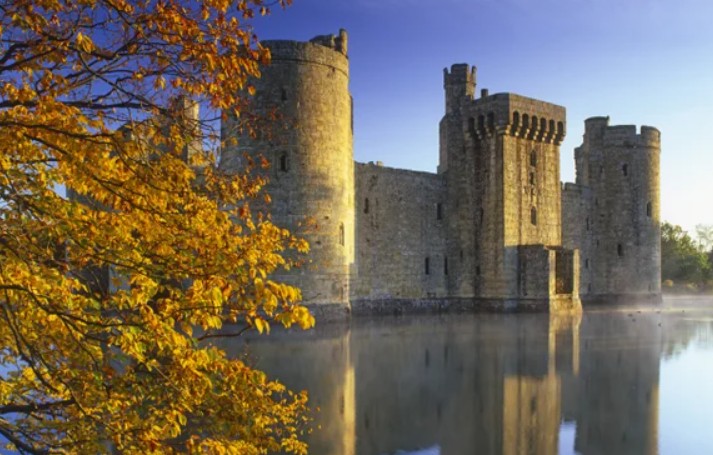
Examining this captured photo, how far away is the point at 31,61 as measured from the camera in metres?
4.81

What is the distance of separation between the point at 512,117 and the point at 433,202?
18.6 ft

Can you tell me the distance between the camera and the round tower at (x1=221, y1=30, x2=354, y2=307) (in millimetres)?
24516

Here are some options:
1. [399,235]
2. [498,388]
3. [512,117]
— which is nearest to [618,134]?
[512,117]

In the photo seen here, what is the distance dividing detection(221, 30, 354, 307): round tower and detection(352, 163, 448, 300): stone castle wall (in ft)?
17.2

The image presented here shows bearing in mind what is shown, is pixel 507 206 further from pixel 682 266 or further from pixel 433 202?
pixel 682 266

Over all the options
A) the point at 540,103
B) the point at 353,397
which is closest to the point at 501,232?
the point at 540,103

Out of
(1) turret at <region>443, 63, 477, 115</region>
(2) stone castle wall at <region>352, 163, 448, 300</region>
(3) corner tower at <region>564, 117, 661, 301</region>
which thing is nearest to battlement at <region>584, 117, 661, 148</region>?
(3) corner tower at <region>564, 117, 661, 301</region>

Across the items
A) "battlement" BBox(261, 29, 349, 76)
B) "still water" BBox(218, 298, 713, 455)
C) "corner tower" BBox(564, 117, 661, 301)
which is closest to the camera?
"still water" BBox(218, 298, 713, 455)

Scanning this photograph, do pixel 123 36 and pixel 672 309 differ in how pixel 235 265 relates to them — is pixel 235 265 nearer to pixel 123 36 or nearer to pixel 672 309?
pixel 123 36

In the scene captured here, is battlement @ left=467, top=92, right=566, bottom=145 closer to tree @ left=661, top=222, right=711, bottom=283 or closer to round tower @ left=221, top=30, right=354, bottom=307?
A: round tower @ left=221, top=30, right=354, bottom=307

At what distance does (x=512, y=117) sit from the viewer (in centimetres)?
3338

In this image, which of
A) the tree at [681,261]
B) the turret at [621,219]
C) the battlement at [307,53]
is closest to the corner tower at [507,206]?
the turret at [621,219]

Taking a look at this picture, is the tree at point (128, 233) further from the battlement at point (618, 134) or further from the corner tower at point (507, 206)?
the battlement at point (618, 134)

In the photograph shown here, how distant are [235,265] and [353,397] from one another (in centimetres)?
782
